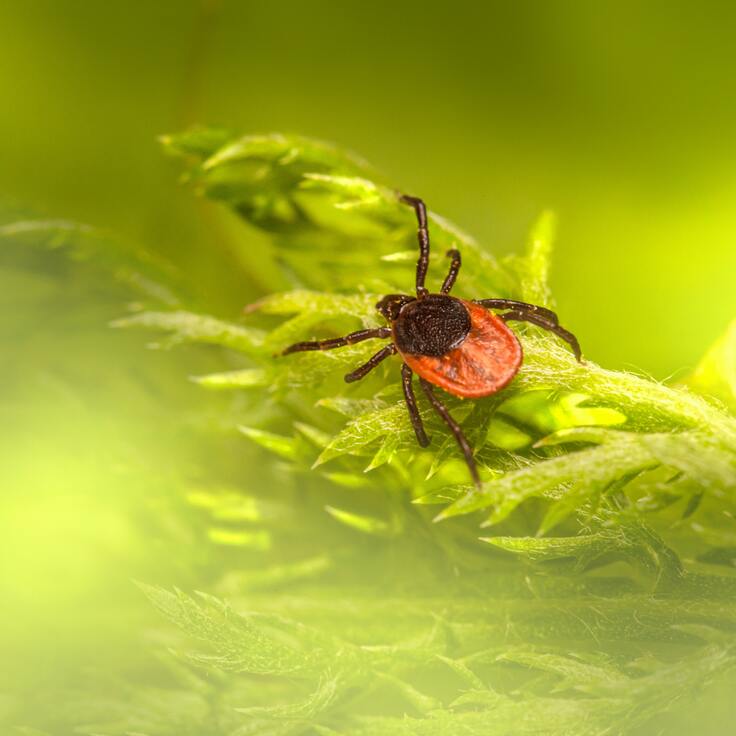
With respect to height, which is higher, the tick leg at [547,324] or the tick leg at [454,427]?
the tick leg at [547,324]

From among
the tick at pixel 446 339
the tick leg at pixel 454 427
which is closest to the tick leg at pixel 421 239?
the tick at pixel 446 339

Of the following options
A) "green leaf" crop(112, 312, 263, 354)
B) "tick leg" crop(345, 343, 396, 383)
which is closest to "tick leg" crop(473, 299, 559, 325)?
"tick leg" crop(345, 343, 396, 383)

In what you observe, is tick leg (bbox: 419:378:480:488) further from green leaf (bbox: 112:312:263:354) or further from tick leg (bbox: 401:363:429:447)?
green leaf (bbox: 112:312:263:354)

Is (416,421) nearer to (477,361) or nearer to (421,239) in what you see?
(477,361)

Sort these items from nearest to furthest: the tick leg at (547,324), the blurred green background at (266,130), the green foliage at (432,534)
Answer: the green foliage at (432,534)
the tick leg at (547,324)
the blurred green background at (266,130)

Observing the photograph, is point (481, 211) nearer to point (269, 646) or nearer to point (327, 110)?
point (327, 110)

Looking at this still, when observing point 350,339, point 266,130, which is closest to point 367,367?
point 350,339

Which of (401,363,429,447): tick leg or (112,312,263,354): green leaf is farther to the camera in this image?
(112,312,263,354): green leaf

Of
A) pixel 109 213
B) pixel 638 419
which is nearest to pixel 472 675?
pixel 638 419

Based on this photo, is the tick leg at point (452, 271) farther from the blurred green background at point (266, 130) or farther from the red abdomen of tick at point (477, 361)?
the blurred green background at point (266, 130)
